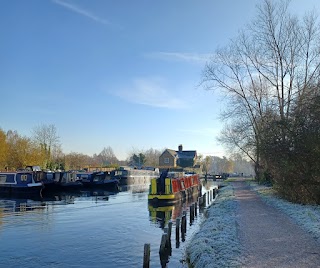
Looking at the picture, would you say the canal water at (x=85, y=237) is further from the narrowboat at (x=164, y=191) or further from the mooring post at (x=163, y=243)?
the narrowboat at (x=164, y=191)

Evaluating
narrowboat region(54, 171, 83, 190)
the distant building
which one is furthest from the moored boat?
the distant building

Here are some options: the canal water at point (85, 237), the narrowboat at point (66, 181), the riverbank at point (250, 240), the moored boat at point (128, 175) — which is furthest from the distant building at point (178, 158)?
the riverbank at point (250, 240)

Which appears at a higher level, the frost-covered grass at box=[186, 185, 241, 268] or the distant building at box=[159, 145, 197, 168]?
the distant building at box=[159, 145, 197, 168]

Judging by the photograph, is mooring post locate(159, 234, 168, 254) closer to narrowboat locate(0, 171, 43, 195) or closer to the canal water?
the canal water

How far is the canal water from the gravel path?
2262mm

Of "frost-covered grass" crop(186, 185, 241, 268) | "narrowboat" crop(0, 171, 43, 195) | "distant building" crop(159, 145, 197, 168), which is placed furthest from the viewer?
"distant building" crop(159, 145, 197, 168)

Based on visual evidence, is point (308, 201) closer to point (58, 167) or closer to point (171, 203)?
point (171, 203)

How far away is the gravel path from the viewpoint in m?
8.10

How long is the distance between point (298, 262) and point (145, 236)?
856cm

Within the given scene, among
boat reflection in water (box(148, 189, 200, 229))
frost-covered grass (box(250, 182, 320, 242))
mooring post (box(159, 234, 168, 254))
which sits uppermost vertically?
frost-covered grass (box(250, 182, 320, 242))

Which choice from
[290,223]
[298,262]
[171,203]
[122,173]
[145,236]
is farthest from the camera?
[122,173]

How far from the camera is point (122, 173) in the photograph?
61844mm

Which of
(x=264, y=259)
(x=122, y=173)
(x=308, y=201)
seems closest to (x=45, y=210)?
(x=308, y=201)

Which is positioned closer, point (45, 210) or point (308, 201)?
point (308, 201)
